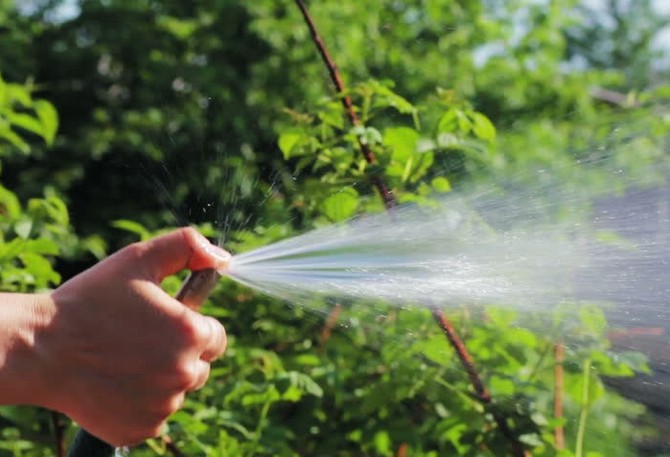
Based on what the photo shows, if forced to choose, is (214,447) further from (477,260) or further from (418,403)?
(477,260)

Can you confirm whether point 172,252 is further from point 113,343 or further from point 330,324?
point 330,324

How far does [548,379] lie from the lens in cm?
194

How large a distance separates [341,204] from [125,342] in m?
0.73

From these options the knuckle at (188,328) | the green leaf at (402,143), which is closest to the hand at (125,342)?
the knuckle at (188,328)

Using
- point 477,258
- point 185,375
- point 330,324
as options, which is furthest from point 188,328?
point 330,324

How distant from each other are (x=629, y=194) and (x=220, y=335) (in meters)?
1.59

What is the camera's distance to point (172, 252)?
1.29 meters

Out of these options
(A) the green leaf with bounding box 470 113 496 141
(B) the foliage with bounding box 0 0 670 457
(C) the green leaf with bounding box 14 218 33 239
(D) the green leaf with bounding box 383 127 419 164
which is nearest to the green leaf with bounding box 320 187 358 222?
(B) the foliage with bounding box 0 0 670 457

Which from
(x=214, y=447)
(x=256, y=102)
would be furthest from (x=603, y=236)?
(x=256, y=102)

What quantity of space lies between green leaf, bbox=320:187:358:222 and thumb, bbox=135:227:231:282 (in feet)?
2.03

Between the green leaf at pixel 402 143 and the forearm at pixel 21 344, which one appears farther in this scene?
the green leaf at pixel 402 143

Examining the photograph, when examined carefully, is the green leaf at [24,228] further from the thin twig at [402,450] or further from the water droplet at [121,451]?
the thin twig at [402,450]

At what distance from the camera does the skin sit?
1251 mm

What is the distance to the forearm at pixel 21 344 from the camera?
4.14ft
